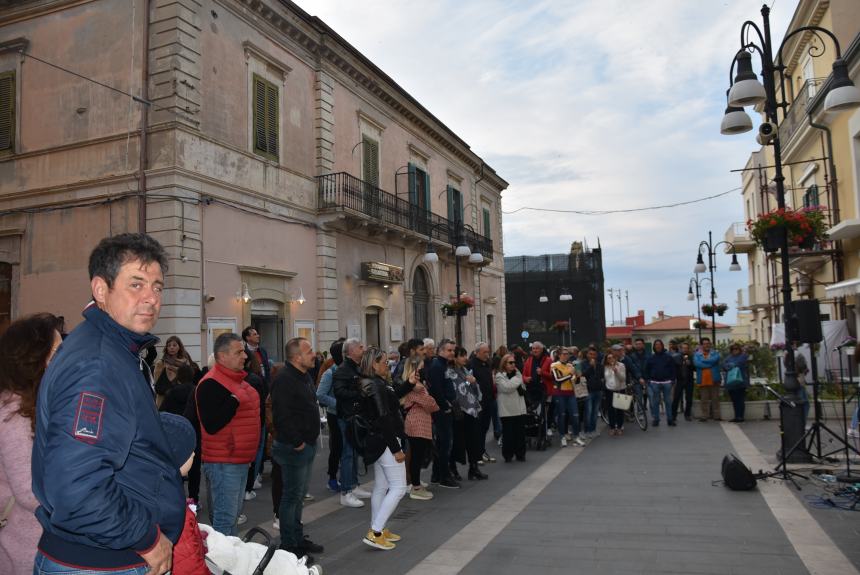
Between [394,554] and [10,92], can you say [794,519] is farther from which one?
[10,92]

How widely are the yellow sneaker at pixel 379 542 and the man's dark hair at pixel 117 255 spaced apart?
413cm

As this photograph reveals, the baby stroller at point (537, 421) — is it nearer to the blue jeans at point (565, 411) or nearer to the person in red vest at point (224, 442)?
the blue jeans at point (565, 411)

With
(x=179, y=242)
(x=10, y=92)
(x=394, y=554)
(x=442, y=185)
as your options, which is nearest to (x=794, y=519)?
(x=394, y=554)

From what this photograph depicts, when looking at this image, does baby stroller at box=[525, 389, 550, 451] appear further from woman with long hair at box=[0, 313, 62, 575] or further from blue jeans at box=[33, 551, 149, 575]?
blue jeans at box=[33, 551, 149, 575]

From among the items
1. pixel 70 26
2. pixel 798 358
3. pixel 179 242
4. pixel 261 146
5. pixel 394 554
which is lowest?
pixel 394 554

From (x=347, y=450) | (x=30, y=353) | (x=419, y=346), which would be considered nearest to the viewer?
(x=30, y=353)

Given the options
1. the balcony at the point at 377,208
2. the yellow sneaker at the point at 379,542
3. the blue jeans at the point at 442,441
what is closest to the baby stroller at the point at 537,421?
the blue jeans at the point at 442,441

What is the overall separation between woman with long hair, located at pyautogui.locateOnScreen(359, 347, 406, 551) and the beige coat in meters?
3.74

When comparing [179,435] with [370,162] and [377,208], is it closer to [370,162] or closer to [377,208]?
[377,208]

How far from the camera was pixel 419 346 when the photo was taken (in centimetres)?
824

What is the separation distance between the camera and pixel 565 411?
472 inches

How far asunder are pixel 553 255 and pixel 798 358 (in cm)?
3408

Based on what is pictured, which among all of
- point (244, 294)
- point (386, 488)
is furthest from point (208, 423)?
point (244, 294)

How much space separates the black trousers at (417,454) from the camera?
785cm
